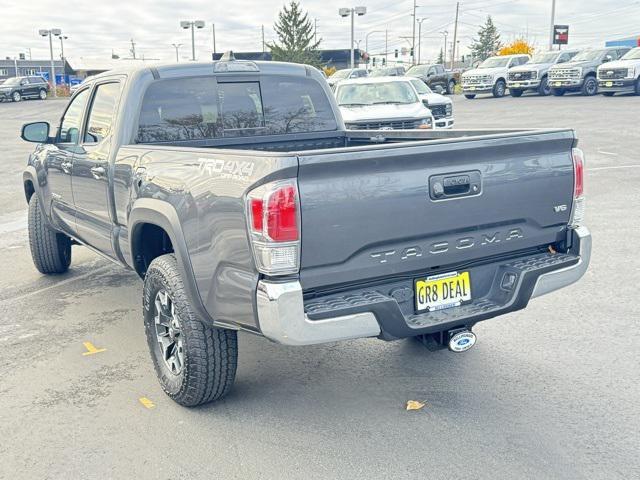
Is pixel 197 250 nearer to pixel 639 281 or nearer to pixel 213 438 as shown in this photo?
pixel 213 438

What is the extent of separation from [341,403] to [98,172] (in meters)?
2.33

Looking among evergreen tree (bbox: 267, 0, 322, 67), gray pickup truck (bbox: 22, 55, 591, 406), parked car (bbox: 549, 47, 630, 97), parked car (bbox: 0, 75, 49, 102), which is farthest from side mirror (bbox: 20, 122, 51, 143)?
evergreen tree (bbox: 267, 0, 322, 67)

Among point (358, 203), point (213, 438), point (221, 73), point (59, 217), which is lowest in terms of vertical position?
point (213, 438)

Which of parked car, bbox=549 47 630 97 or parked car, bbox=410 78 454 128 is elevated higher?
parked car, bbox=549 47 630 97

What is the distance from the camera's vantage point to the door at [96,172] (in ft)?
16.3

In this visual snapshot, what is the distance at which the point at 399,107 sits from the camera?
14766 mm

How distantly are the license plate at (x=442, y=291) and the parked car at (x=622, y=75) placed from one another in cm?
2825

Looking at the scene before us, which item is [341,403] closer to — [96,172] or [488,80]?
[96,172]

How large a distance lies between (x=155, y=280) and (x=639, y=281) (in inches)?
168

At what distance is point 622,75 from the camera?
1138 inches

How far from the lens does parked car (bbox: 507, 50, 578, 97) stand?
107 ft

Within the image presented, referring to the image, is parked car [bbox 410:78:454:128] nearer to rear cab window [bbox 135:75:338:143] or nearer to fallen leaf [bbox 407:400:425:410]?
rear cab window [bbox 135:75:338:143]

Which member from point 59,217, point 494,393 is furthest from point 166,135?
point 494,393

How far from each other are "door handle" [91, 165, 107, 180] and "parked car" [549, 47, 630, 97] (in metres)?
29.3
